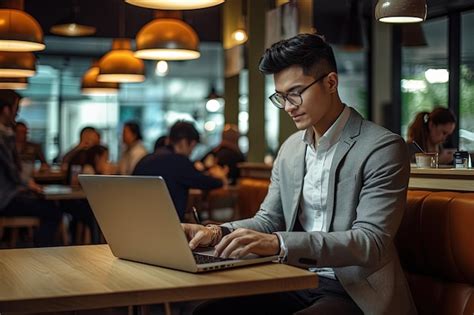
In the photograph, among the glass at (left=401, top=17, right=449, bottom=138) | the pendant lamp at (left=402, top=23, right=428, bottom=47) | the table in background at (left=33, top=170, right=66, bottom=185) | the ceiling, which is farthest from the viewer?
the ceiling

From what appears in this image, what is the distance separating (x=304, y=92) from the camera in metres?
3.02

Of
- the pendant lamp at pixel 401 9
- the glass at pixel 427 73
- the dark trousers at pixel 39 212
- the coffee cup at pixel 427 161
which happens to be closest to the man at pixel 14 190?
the dark trousers at pixel 39 212

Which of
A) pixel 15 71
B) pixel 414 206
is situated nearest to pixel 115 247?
pixel 414 206

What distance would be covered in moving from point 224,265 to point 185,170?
424cm

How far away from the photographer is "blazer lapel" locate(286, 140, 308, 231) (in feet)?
10.4

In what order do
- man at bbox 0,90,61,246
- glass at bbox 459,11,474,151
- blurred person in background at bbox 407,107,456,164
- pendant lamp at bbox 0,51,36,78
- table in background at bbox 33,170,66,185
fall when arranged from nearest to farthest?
blurred person in background at bbox 407,107,456,164 → man at bbox 0,90,61,246 → pendant lamp at bbox 0,51,36,78 → glass at bbox 459,11,474,151 → table in background at bbox 33,170,66,185

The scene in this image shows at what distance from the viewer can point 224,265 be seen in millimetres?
2398

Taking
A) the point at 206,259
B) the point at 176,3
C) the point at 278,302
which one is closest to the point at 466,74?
the point at 176,3

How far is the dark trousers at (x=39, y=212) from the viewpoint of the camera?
26.0 feet

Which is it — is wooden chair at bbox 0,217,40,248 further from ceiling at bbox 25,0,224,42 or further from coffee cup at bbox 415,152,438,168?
coffee cup at bbox 415,152,438,168

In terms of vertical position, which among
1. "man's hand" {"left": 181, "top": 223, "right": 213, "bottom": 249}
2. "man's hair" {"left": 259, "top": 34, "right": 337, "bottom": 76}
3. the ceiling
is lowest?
"man's hand" {"left": 181, "top": 223, "right": 213, "bottom": 249}

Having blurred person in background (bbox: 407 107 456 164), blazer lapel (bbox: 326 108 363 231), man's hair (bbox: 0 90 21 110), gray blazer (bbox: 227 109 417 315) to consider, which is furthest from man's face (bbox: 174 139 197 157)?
blazer lapel (bbox: 326 108 363 231)

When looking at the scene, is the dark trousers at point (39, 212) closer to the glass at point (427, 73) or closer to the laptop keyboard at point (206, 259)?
the glass at point (427, 73)

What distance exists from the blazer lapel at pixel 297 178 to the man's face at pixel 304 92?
0.21 m
